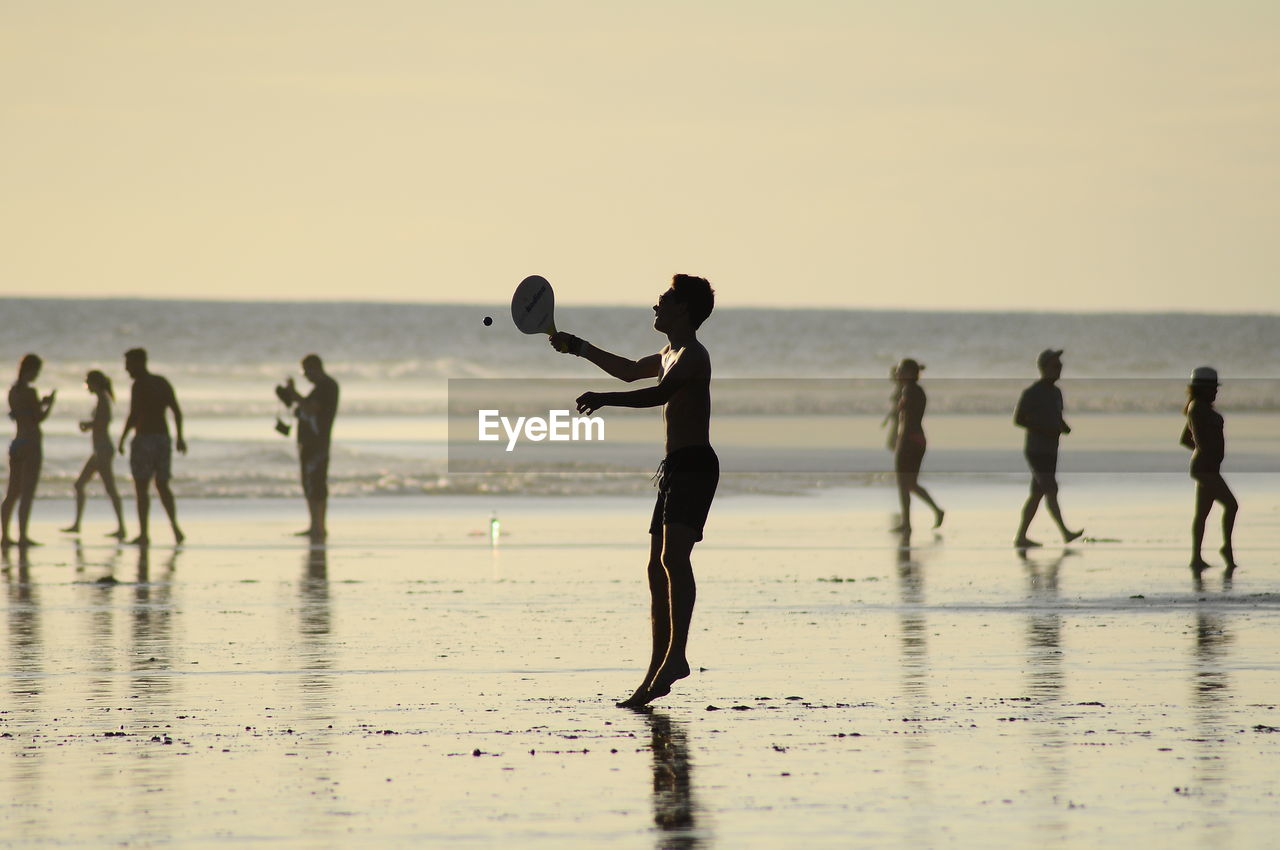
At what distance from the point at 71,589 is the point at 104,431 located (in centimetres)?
617

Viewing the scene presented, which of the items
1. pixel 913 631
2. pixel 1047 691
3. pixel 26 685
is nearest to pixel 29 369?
pixel 26 685

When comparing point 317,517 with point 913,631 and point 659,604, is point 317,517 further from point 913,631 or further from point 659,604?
point 659,604

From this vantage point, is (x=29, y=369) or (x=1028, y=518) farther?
(x=29, y=369)

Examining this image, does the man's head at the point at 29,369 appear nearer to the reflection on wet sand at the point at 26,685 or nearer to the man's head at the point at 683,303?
the reflection on wet sand at the point at 26,685

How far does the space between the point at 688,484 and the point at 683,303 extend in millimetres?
931

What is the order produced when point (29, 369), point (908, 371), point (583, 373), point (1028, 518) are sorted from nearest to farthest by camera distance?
point (1028, 518) < point (29, 369) < point (908, 371) < point (583, 373)

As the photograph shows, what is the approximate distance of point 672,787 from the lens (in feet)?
24.4

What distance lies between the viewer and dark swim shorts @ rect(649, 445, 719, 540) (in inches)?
375

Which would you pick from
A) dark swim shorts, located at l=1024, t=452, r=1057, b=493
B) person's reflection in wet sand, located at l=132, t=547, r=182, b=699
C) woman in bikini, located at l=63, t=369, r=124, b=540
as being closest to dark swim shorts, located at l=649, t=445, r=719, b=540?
person's reflection in wet sand, located at l=132, t=547, r=182, b=699

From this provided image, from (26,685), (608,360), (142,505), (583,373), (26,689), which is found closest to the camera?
(608,360)

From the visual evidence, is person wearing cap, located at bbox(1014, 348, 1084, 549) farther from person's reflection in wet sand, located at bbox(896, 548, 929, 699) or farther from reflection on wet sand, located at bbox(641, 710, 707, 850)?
reflection on wet sand, located at bbox(641, 710, 707, 850)

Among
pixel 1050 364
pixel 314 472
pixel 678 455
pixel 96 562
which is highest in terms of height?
pixel 1050 364

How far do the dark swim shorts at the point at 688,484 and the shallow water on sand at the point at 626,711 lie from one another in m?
0.93

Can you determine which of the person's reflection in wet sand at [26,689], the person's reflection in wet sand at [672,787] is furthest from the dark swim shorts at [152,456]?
the person's reflection in wet sand at [672,787]
